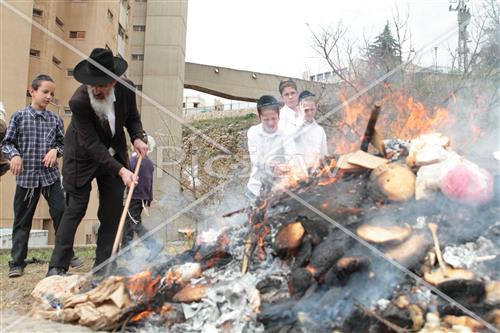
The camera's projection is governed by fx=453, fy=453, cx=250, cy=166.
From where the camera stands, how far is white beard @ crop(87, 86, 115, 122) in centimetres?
387

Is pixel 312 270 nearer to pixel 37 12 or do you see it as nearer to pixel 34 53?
pixel 34 53

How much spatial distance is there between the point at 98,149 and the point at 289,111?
8.49 feet

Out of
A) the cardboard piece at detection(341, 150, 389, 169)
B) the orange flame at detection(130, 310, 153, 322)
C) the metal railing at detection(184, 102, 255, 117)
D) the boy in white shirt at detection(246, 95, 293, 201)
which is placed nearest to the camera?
the orange flame at detection(130, 310, 153, 322)

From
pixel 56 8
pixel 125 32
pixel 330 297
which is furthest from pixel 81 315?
pixel 125 32

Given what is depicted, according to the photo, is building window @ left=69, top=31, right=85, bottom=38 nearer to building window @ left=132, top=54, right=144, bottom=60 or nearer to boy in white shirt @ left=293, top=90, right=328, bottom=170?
building window @ left=132, top=54, right=144, bottom=60

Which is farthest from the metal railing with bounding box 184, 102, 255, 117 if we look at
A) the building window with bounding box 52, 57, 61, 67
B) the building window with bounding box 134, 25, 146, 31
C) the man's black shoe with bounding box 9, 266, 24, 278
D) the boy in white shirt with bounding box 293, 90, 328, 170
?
the man's black shoe with bounding box 9, 266, 24, 278

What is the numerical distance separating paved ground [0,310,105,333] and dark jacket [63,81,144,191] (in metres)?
1.23

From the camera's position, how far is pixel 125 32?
87.4 ft

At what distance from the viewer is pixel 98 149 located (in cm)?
381

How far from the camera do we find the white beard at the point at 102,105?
387cm

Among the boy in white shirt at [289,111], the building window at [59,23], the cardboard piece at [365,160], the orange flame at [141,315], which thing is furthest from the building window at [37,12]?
the orange flame at [141,315]

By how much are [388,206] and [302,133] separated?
81.7 inches

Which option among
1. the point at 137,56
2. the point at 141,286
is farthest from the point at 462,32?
the point at 137,56

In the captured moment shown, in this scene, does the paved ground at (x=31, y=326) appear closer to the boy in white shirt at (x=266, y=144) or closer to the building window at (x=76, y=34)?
the boy in white shirt at (x=266, y=144)
